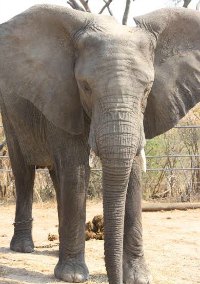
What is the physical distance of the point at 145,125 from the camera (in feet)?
16.9

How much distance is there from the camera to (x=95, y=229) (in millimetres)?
7395

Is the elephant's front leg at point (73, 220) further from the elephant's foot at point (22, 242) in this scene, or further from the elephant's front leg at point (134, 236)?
the elephant's foot at point (22, 242)

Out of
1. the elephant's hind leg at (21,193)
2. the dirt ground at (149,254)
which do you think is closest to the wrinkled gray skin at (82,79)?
the dirt ground at (149,254)

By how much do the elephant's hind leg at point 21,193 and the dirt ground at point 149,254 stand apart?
158 millimetres

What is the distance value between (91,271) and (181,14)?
2309 mm

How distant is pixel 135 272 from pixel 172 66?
5.41 feet

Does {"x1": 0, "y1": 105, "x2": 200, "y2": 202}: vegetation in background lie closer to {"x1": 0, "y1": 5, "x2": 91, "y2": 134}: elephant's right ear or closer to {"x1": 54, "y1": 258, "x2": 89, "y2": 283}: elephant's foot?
{"x1": 54, "y1": 258, "x2": 89, "y2": 283}: elephant's foot

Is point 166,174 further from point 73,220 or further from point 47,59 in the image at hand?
point 47,59

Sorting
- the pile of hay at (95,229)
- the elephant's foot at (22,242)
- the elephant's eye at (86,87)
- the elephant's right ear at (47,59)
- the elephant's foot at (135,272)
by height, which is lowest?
the elephant's foot at (135,272)

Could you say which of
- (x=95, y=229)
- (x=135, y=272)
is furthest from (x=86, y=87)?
(x=95, y=229)

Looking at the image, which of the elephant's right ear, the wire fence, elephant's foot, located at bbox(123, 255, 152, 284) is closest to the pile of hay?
elephant's foot, located at bbox(123, 255, 152, 284)

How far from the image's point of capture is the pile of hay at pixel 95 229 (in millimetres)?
7281

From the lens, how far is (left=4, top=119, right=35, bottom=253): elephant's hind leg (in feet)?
22.5

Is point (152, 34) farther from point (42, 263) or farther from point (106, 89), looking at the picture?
point (42, 263)
